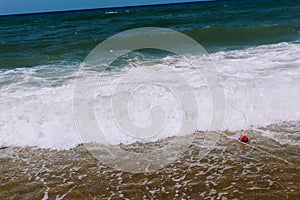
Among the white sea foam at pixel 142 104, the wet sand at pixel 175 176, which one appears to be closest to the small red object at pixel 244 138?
the wet sand at pixel 175 176

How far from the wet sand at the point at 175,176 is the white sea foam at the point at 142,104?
0.75 metres

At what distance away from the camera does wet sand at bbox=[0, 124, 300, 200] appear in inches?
158

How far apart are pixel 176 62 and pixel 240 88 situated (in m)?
3.62

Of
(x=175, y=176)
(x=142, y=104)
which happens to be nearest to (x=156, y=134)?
(x=142, y=104)

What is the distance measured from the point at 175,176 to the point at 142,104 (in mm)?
2489

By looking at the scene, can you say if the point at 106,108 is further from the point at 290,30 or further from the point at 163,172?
the point at 290,30

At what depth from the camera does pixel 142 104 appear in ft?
21.8

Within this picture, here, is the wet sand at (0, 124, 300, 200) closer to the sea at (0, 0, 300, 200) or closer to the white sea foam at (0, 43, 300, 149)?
the sea at (0, 0, 300, 200)

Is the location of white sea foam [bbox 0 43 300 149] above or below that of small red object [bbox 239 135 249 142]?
above

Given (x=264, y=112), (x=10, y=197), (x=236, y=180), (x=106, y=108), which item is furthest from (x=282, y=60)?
(x=10, y=197)

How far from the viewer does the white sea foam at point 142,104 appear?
5934 millimetres

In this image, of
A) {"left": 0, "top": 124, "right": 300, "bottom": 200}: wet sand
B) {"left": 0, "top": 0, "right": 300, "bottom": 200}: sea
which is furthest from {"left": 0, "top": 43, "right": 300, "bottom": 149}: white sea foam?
{"left": 0, "top": 124, "right": 300, "bottom": 200}: wet sand

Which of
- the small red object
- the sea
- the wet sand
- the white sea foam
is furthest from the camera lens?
the white sea foam

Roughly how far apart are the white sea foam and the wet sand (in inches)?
29.4
